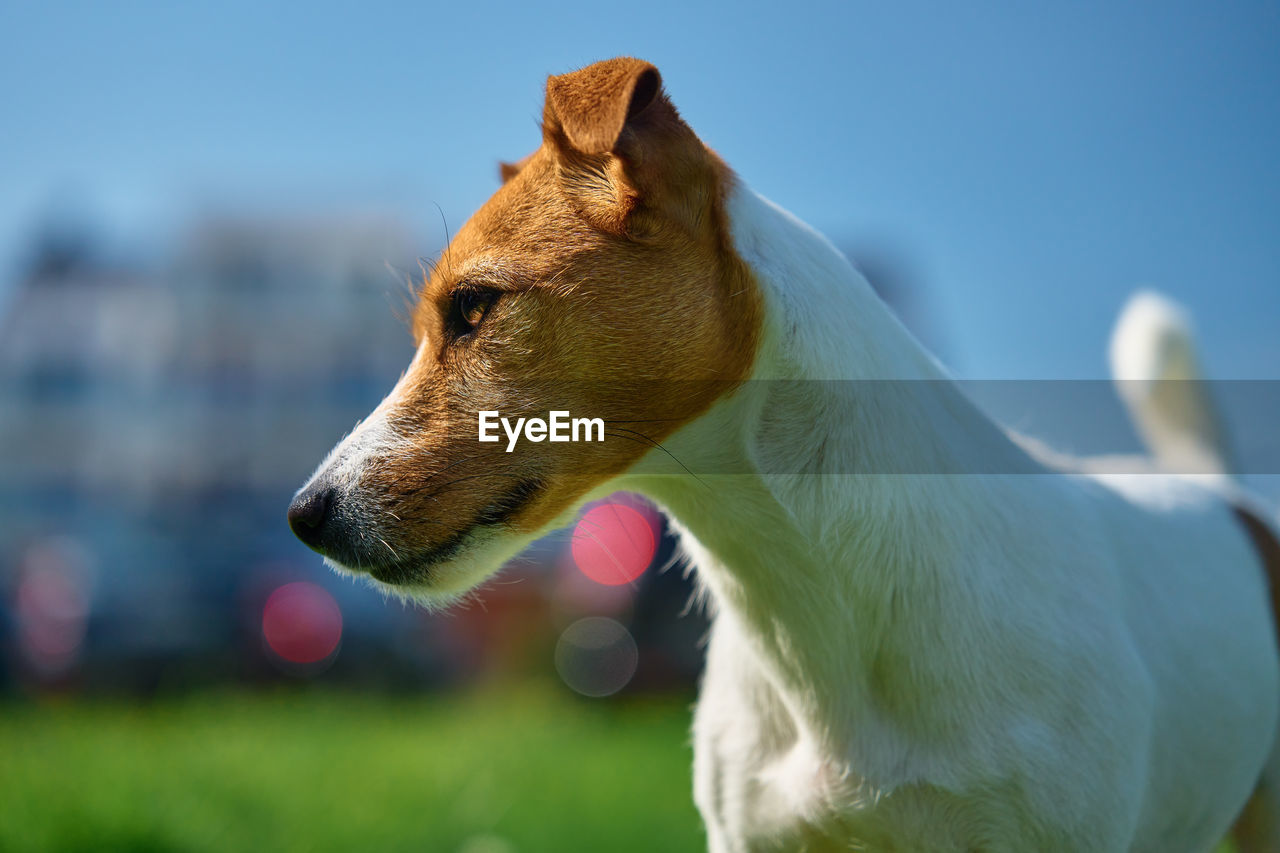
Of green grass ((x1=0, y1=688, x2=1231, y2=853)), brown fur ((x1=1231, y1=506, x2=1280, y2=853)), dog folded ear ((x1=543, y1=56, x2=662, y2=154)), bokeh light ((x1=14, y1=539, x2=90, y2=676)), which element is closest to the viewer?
dog folded ear ((x1=543, y1=56, x2=662, y2=154))

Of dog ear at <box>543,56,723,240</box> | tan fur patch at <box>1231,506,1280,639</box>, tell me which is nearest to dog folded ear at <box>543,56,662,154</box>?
dog ear at <box>543,56,723,240</box>

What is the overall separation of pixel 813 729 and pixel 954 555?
0.46 meters

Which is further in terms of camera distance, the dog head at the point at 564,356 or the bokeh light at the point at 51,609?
the bokeh light at the point at 51,609

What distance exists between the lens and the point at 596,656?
8.29 m

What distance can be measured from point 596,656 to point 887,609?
21.7 feet

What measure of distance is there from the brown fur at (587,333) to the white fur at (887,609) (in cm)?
9

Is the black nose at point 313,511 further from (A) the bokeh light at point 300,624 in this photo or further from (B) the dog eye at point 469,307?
(A) the bokeh light at point 300,624

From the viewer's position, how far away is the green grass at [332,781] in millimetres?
3645

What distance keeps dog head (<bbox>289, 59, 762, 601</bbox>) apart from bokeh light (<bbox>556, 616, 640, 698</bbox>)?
635cm

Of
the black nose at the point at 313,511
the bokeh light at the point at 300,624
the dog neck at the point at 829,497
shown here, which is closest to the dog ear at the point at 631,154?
the dog neck at the point at 829,497

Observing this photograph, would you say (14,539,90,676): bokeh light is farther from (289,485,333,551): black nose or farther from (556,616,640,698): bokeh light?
(289,485,333,551): black nose

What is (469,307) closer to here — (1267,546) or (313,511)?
(313,511)

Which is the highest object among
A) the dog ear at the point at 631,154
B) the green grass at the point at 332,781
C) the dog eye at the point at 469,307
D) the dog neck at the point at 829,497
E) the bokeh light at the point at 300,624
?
the dog ear at the point at 631,154

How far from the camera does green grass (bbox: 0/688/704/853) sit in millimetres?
3645
